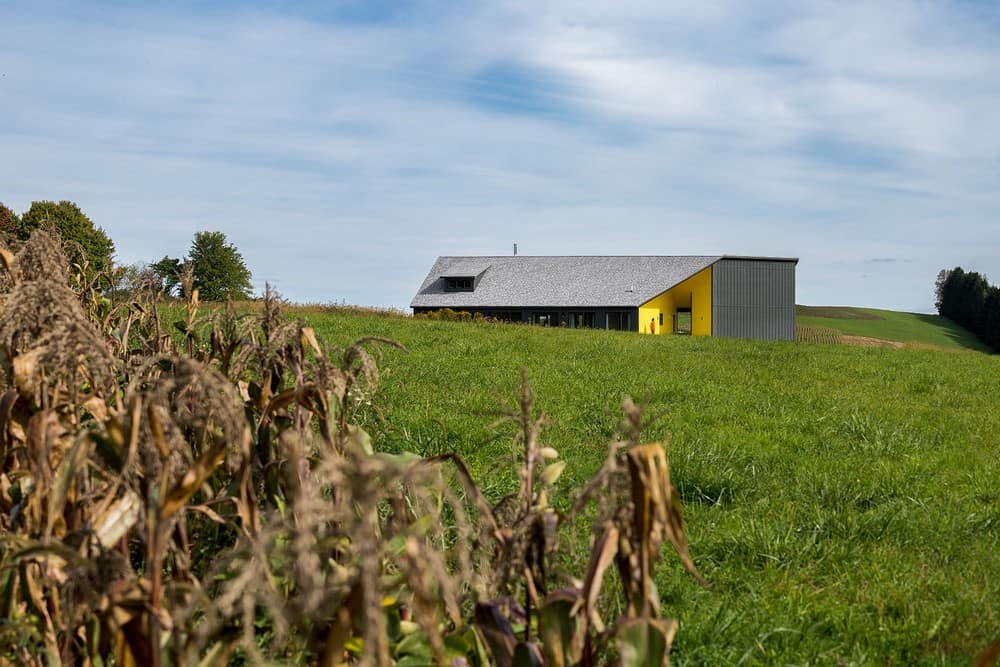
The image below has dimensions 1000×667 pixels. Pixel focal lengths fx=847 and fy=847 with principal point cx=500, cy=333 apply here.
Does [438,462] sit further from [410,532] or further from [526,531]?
[410,532]

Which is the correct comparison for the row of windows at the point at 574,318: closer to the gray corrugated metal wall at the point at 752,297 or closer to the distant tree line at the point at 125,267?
the gray corrugated metal wall at the point at 752,297

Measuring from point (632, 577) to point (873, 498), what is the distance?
472cm

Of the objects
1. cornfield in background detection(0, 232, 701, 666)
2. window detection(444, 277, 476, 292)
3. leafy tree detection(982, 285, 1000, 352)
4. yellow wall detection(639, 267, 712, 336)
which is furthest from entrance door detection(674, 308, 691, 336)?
cornfield in background detection(0, 232, 701, 666)

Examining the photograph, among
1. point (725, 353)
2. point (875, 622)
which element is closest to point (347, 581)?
point (875, 622)

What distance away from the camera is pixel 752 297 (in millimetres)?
48375

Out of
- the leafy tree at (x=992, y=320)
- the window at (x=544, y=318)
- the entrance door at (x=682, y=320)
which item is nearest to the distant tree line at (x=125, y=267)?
the window at (x=544, y=318)

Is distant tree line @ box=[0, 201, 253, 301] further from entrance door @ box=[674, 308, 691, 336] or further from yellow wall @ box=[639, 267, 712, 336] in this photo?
entrance door @ box=[674, 308, 691, 336]

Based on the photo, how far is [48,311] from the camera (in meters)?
2.14

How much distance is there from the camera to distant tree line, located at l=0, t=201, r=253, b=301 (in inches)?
157

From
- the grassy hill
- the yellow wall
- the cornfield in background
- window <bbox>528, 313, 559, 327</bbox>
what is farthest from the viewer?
the grassy hill

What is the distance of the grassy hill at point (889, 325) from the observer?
69625mm

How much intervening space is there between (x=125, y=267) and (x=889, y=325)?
7915 centimetres

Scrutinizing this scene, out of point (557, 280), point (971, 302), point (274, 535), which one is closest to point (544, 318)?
point (557, 280)

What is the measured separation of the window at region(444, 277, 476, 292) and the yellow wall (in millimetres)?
10800
